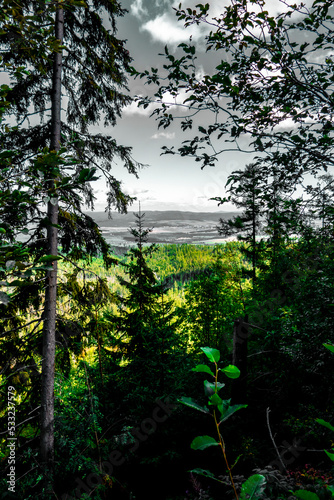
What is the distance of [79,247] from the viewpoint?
5.20 m

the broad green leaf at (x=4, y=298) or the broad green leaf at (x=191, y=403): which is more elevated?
the broad green leaf at (x=4, y=298)

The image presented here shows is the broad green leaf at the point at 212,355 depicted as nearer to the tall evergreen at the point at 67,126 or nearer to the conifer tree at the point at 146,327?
the tall evergreen at the point at 67,126

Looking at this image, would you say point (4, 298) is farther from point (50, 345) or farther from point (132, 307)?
point (132, 307)

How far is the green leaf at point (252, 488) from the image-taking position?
812 mm

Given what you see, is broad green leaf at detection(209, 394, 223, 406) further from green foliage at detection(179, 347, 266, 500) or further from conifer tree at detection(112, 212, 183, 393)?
conifer tree at detection(112, 212, 183, 393)

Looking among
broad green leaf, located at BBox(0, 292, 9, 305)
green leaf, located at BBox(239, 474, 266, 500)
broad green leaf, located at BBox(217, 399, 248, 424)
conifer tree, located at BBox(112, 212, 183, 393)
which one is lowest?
conifer tree, located at BBox(112, 212, 183, 393)

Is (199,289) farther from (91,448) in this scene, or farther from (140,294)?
(91,448)

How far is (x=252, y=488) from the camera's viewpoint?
0.82m

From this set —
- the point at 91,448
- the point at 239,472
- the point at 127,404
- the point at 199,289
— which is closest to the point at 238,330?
the point at 239,472

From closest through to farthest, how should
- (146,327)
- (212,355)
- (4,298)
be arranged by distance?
(212,355), (4,298), (146,327)

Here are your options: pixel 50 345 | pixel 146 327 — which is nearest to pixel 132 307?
pixel 146 327

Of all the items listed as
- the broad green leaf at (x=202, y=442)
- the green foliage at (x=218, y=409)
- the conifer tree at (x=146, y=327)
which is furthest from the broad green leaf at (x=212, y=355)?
the conifer tree at (x=146, y=327)

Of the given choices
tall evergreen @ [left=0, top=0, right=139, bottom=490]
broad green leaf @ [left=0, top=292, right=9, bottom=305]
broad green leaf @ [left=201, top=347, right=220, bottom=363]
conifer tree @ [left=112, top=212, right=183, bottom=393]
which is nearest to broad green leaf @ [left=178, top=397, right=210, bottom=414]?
broad green leaf @ [left=201, top=347, right=220, bottom=363]

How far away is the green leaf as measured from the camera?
0.81 metres
